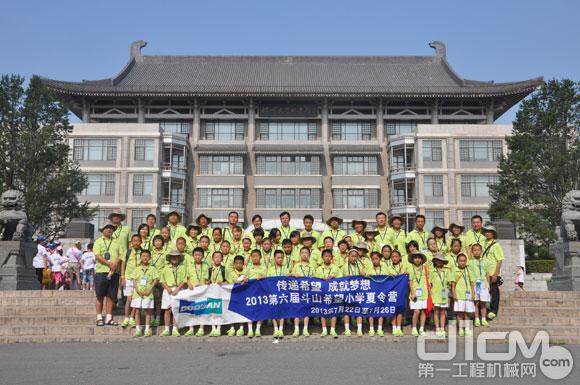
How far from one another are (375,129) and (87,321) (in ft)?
109

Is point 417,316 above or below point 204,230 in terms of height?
below

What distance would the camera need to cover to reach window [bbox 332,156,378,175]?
40697mm

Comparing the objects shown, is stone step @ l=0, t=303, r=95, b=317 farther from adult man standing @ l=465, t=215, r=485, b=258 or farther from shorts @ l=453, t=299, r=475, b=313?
adult man standing @ l=465, t=215, r=485, b=258

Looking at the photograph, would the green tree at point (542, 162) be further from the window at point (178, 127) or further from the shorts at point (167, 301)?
the window at point (178, 127)

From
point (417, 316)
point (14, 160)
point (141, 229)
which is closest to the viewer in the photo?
point (417, 316)

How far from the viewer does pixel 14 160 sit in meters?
23.3

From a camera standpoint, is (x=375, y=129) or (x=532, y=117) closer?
(x=532, y=117)

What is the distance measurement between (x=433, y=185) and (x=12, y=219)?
29608 mm

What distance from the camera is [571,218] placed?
14.5m

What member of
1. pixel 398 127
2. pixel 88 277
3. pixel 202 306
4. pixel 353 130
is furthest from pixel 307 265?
pixel 398 127

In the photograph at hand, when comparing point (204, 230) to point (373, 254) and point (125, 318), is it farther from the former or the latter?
point (373, 254)

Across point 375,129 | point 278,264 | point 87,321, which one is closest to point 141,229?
point 87,321

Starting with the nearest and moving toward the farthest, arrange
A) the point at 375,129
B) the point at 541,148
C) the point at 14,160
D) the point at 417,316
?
1. the point at 417,316
2. the point at 14,160
3. the point at 541,148
4. the point at 375,129

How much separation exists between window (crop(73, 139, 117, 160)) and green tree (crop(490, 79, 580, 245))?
25542 mm
